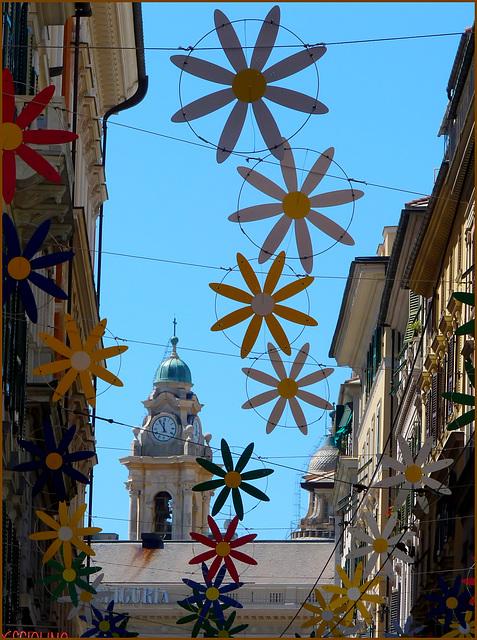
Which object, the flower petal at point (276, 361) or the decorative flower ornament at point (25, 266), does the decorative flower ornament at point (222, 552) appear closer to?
the flower petal at point (276, 361)

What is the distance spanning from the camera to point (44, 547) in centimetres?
2980

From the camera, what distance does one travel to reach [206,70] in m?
15.7

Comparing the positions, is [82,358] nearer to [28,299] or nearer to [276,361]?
[28,299]

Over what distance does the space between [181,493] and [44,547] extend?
269ft

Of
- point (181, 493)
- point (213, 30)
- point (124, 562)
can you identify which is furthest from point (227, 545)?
point (181, 493)

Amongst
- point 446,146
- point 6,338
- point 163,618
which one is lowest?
→ point 163,618

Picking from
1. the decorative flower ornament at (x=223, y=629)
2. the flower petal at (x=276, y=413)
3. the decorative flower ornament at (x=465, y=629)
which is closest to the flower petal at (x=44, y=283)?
the flower petal at (x=276, y=413)

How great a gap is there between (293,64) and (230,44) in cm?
65

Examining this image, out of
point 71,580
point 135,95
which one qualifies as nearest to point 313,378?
point 71,580

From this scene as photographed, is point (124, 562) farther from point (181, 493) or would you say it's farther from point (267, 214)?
point (267, 214)

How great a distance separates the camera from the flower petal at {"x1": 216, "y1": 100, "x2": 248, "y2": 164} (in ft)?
51.6

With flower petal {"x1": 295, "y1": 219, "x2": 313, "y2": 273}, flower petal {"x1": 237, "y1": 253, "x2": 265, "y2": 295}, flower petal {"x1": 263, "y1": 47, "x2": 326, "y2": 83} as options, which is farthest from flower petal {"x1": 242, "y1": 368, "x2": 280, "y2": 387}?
flower petal {"x1": 263, "y1": 47, "x2": 326, "y2": 83}

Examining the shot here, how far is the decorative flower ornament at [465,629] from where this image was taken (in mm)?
17641

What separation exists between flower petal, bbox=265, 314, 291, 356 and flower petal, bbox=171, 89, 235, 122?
214 centimetres
